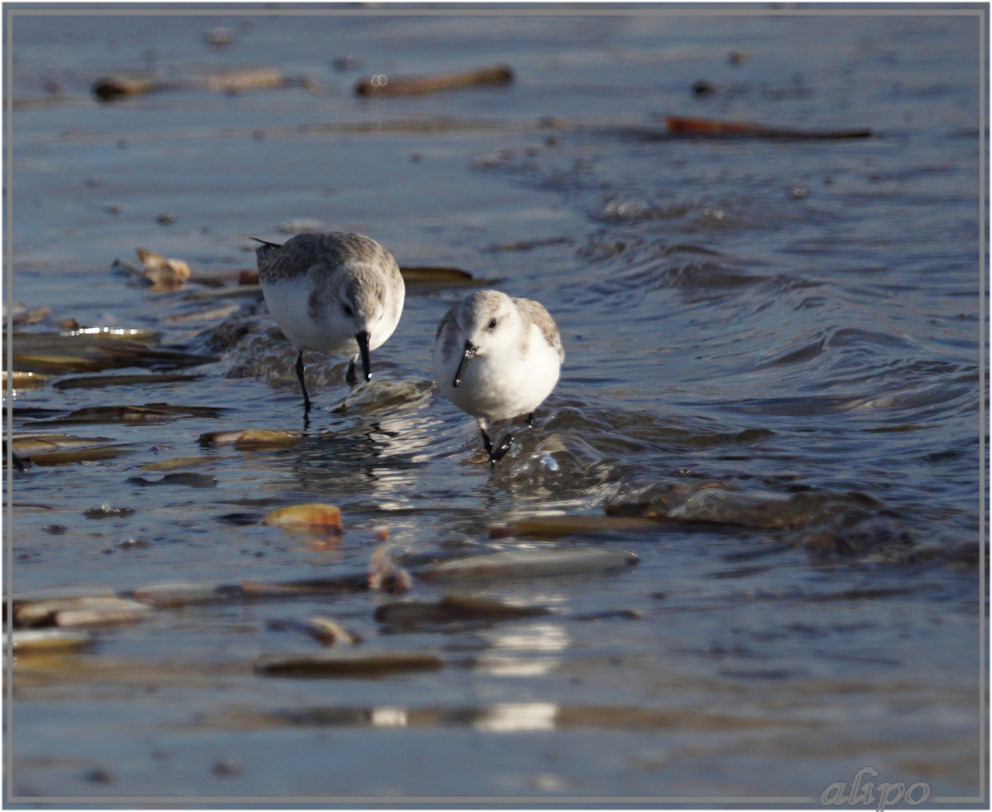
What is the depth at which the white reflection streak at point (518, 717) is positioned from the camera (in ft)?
10.4

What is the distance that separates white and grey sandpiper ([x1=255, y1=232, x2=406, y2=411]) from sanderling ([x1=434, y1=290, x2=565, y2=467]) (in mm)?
917

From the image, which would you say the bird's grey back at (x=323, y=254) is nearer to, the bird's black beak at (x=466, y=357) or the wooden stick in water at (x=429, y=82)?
the bird's black beak at (x=466, y=357)

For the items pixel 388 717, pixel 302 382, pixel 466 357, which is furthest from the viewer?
pixel 302 382

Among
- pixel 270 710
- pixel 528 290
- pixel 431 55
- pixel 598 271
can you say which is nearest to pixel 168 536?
pixel 270 710

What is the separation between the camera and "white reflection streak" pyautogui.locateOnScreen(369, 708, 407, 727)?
319 centimetres

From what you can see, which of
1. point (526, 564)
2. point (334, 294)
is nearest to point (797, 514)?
point (526, 564)

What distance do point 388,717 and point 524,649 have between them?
1.80 feet

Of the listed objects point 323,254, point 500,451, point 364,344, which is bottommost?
point 500,451

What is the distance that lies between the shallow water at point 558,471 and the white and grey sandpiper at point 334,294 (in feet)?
1.32

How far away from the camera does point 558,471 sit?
559 cm

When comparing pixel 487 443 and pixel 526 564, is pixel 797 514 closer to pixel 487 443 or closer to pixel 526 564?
pixel 526 564

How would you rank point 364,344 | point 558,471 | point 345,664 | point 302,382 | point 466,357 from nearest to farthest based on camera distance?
1. point 345,664
2. point 466,357
3. point 558,471
4. point 364,344
5. point 302,382

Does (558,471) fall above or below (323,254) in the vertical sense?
below

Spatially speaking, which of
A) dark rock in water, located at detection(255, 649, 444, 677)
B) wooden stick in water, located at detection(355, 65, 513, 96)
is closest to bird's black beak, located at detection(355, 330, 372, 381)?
dark rock in water, located at detection(255, 649, 444, 677)
